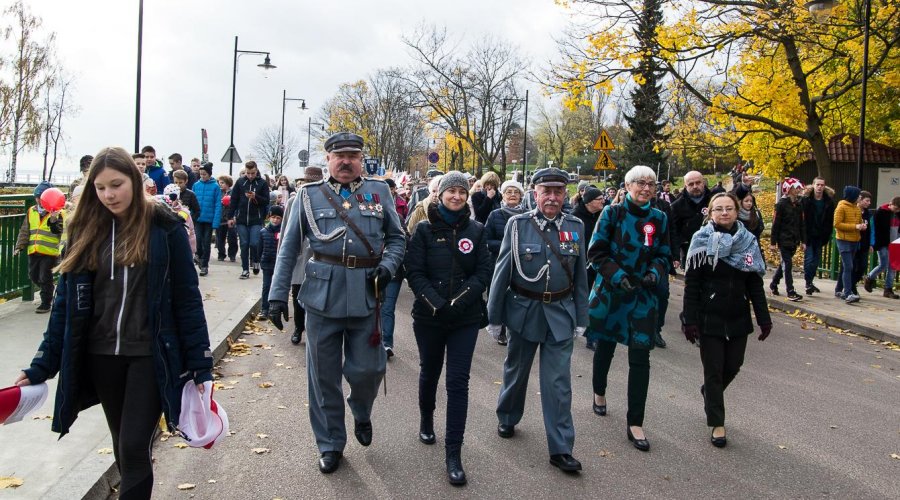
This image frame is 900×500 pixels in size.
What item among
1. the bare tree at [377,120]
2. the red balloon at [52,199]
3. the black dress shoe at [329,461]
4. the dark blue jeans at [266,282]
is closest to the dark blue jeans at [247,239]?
the dark blue jeans at [266,282]

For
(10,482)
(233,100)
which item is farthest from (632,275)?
(233,100)

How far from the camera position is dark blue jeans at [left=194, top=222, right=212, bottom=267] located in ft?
47.2

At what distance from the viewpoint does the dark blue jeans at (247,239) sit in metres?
13.7

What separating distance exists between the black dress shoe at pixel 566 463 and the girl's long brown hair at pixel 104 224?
2855 mm

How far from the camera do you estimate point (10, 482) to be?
4.19 meters

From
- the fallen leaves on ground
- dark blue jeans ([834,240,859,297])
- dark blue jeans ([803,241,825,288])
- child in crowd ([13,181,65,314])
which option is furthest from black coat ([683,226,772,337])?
dark blue jeans ([803,241,825,288])

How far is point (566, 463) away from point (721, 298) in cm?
171

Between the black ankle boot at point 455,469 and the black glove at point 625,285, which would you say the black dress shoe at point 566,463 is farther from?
the black glove at point 625,285

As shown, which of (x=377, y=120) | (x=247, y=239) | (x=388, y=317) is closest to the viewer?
(x=388, y=317)

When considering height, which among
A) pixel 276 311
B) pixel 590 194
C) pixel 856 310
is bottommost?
pixel 856 310

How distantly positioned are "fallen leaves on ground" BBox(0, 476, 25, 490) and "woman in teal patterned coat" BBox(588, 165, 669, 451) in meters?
3.87

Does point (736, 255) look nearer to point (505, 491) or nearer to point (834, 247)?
point (505, 491)

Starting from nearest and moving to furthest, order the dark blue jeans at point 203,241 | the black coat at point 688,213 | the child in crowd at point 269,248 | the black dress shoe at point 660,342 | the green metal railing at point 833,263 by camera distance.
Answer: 1. the black dress shoe at point 660,342
2. the child in crowd at point 269,248
3. the black coat at point 688,213
4. the dark blue jeans at point 203,241
5. the green metal railing at point 833,263

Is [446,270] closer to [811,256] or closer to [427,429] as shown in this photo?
[427,429]
